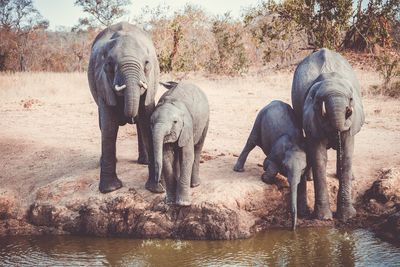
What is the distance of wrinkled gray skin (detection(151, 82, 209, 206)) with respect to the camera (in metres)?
6.47

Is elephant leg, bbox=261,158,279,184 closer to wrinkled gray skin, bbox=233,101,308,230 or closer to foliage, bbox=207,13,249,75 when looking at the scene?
wrinkled gray skin, bbox=233,101,308,230

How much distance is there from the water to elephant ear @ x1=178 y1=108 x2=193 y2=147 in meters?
1.24

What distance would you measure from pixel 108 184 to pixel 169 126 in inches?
60.3

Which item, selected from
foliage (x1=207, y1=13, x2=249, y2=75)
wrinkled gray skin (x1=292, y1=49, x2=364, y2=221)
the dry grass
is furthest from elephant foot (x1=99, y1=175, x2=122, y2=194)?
foliage (x1=207, y1=13, x2=249, y2=75)

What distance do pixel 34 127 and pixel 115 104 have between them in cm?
595

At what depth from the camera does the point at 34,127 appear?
1219 cm

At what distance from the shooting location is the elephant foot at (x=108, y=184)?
24.4ft

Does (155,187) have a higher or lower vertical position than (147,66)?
lower

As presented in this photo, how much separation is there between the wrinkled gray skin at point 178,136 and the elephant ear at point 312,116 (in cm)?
137

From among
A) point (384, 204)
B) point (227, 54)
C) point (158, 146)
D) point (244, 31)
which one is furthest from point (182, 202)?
point (244, 31)

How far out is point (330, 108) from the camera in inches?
254

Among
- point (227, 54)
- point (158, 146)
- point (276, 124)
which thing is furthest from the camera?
point (227, 54)

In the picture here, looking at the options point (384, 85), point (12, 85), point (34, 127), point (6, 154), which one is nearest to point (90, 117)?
point (34, 127)

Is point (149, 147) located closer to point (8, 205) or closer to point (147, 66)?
point (147, 66)
